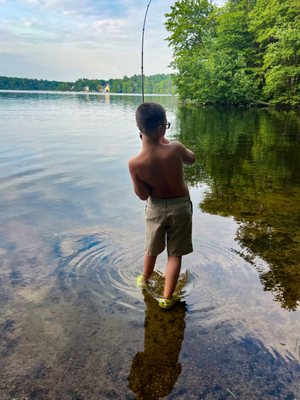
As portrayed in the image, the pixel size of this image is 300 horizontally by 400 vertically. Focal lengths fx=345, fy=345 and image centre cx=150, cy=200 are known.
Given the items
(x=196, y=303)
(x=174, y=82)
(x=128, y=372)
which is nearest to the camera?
(x=128, y=372)

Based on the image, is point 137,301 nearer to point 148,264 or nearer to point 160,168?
point 148,264

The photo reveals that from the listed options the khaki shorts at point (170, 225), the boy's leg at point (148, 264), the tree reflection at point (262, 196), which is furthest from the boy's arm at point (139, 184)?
the tree reflection at point (262, 196)

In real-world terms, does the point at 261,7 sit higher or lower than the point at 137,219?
higher

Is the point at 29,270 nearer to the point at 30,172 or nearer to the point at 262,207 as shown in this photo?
the point at 262,207

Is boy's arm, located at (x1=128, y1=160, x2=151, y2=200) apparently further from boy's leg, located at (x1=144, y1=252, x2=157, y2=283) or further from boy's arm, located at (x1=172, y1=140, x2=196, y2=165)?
boy's leg, located at (x1=144, y1=252, x2=157, y2=283)

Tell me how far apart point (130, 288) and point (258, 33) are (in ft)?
128

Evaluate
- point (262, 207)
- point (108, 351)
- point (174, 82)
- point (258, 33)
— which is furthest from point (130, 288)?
point (174, 82)

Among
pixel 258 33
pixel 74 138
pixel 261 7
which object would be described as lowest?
pixel 74 138

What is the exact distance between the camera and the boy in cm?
289

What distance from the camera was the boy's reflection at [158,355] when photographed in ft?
7.68

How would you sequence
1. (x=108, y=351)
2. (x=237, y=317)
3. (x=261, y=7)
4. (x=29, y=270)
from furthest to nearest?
(x=261, y=7)
(x=29, y=270)
(x=237, y=317)
(x=108, y=351)

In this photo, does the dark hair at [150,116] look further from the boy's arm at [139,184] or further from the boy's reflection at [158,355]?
the boy's reflection at [158,355]

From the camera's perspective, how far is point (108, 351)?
2.68 m

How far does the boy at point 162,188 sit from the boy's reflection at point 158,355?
14cm
